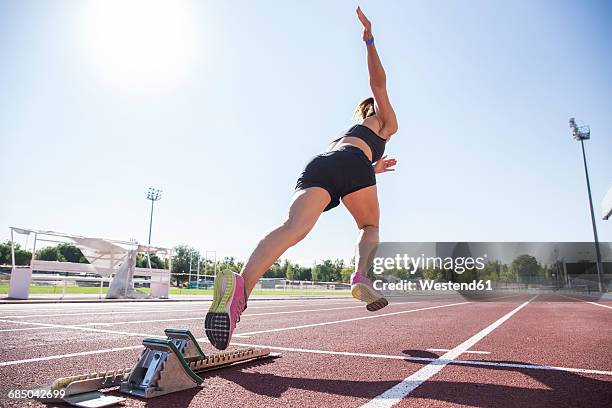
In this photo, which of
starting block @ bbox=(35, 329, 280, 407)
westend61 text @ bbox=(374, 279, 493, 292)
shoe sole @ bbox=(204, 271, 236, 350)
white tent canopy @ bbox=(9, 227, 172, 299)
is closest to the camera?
starting block @ bbox=(35, 329, 280, 407)

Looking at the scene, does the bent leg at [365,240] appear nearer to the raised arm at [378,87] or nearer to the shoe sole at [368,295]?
the shoe sole at [368,295]

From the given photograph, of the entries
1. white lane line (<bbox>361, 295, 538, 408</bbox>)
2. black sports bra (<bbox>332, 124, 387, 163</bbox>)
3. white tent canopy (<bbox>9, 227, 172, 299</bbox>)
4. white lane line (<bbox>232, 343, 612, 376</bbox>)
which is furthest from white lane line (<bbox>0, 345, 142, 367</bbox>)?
white tent canopy (<bbox>9, 227, 172, 299</bbox>)

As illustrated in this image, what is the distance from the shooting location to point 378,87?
332 cm

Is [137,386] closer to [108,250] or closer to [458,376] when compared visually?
[458,376]

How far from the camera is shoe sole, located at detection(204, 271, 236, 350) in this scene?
7.25 ft

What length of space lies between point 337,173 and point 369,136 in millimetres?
648

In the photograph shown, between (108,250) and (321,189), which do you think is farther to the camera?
(108,250)

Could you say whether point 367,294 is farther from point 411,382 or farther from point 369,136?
point 369,136

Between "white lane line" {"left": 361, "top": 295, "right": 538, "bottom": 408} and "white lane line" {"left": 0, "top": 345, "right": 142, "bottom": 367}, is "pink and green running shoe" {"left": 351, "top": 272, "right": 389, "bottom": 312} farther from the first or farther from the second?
"white lane line" {"left": 0, "top": 345, "right": 142, "bottom": 367}

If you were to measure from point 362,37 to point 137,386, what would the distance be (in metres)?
2.95

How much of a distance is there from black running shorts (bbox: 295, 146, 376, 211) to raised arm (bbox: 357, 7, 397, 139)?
518 mm

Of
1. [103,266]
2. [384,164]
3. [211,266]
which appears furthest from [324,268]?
[384,164]

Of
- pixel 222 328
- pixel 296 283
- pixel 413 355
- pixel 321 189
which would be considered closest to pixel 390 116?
pixel 321 189

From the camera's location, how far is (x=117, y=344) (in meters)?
3.43
